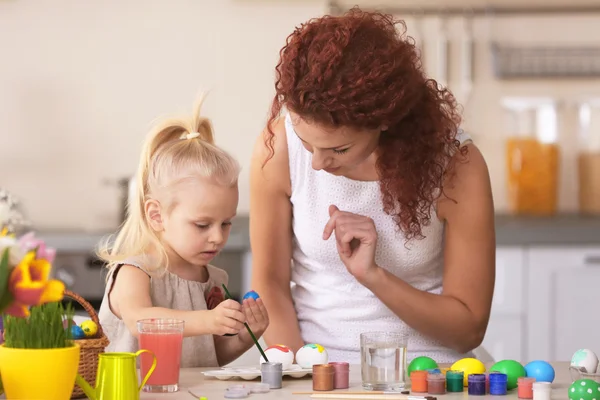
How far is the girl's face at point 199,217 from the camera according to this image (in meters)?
1.87

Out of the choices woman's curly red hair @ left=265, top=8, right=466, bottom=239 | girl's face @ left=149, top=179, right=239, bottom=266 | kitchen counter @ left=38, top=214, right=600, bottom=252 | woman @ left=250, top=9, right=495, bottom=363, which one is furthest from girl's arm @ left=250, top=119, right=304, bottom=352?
kitchen counter @ left=38, top=214, right=600, bottom=252

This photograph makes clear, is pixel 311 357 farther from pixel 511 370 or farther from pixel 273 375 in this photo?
pixel 511 370

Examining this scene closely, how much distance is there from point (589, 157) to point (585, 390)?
8.32 ft

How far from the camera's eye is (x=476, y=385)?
1477 millimetres

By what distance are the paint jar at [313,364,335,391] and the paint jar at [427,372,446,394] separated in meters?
0.15

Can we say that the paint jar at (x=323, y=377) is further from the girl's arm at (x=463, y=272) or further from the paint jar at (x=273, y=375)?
the girl's arm at (x=463, y=272)

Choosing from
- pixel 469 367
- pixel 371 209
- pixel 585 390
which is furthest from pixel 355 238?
pixel 585 390

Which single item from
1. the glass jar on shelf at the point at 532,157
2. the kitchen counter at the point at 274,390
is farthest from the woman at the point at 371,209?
the glass jar on shelf at the point at 532,157

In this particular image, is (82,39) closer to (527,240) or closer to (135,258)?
(527,240)

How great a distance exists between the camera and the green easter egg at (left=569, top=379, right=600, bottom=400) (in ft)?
4.56

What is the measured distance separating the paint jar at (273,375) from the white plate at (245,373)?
0.12ft

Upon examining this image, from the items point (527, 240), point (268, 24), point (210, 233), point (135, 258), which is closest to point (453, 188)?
point (210, 233)

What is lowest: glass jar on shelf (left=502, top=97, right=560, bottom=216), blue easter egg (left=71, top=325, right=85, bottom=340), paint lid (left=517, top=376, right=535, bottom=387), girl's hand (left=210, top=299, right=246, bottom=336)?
paint lid (left=517, top=376, right=535, bottom=387)

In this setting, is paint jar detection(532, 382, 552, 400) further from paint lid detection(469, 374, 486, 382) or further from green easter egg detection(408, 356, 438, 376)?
green easter egg detection(408, 356, 438, 376)
